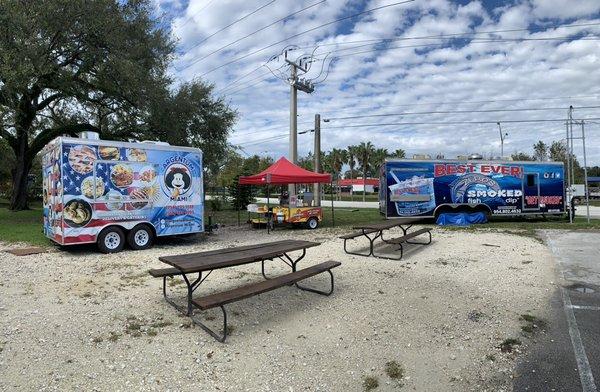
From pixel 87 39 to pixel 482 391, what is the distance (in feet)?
52.7

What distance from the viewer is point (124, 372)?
11.6 ft

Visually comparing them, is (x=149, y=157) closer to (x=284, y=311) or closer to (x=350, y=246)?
(x=350, y=246)

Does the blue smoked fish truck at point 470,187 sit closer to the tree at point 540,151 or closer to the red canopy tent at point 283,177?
the red canopy tent at point 283,177

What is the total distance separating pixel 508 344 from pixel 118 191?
8241mm

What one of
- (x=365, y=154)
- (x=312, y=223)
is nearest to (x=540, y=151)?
(x=365, y=154)

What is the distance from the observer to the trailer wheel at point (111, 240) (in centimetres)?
942

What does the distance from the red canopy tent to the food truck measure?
356 centimetres

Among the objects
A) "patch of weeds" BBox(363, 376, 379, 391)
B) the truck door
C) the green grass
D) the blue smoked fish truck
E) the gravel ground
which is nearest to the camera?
"patch of weeds" BBox(363, 376, 379, 391)

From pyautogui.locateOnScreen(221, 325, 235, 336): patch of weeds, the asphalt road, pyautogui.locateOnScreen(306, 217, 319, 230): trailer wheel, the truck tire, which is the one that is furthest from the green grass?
the asphalt road

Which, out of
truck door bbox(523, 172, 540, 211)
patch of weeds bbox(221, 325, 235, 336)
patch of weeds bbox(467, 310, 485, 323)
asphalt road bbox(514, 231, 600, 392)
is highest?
truck door bbox(523, 172, 540, 211)

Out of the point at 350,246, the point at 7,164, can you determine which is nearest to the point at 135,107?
the point at 350,246

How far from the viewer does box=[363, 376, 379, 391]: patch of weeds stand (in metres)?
3.41

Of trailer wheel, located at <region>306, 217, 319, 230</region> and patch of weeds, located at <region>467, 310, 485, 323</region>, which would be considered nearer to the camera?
patch of weeds, located at <region>467, 310, 485, 323</region>

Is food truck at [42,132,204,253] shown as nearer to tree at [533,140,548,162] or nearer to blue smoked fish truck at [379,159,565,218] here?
blue smoked fish truck at [379,159,565,218]
